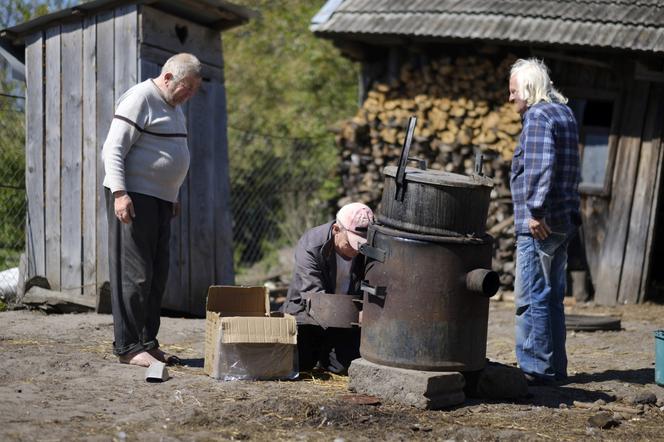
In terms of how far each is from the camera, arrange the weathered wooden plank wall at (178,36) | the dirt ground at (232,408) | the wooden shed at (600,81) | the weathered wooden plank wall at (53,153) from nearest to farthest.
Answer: the dirt ground at (232,408), the weathered wooden plank wall at (178,36), the weathered wooden plank wall at (53,153), the wooden shed at (600,81)

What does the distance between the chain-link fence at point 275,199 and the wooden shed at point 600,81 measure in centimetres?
247

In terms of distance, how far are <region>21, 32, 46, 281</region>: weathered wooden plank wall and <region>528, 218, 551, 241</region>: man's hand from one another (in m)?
4.59

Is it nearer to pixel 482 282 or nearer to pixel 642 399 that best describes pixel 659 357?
pixel 642 399

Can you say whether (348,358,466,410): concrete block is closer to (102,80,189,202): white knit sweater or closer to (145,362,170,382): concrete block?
(145,362,170,382): concrete block

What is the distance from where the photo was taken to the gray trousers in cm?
588

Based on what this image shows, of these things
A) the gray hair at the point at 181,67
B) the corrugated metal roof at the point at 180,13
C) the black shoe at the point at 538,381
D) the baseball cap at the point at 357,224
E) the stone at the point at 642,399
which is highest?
the corrugated metal roof at the point at 180,13

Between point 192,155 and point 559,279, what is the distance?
12.5 ft

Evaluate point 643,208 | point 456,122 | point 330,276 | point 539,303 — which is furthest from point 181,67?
point 643,208

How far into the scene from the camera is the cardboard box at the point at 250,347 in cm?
564

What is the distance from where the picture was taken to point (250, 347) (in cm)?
571

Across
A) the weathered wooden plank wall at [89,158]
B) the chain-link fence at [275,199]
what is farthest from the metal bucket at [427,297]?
the chain-link fence at [275,199]

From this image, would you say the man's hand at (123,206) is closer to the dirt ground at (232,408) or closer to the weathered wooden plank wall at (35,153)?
the dirt ground at (232,408)

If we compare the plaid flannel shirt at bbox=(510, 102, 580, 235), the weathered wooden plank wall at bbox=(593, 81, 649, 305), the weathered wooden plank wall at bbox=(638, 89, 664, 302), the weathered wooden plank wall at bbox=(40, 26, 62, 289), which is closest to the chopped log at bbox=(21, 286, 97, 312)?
the weathered wooden plank wall at bbox=(40, 26, 62, 289)

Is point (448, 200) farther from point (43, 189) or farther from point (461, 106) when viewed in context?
point (461, 106)
